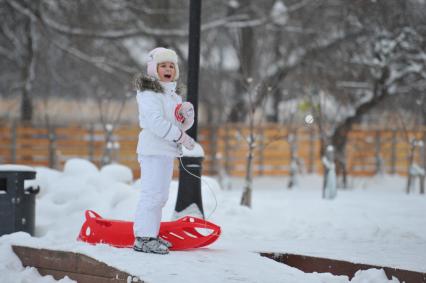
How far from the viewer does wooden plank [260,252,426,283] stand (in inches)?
202

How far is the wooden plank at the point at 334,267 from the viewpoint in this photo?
5.14 metres

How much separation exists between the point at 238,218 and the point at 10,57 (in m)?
19.2

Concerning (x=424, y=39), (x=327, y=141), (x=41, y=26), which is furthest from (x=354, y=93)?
(x=41, y=26)

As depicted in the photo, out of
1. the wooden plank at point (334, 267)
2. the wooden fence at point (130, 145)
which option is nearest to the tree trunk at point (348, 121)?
the wooden fence at point (130, 145)

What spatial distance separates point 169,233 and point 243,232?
1.76m

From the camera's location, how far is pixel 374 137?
2269 cm

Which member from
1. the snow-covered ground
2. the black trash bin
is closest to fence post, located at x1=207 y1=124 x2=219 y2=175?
the snow-covered ground

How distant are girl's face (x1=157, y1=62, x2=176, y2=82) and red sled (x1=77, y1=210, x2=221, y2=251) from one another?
117 centimetres

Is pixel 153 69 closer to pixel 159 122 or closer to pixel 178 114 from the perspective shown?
pixel 178 114

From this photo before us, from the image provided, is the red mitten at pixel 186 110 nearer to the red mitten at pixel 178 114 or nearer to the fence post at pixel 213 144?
the red mitten at pixel 178 114

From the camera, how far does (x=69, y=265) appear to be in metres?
5.40

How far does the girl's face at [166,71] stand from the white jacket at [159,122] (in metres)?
0.06

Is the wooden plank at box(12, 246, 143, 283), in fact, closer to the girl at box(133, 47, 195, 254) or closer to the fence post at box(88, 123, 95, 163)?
the girl at box(133, 47, 195, 254)

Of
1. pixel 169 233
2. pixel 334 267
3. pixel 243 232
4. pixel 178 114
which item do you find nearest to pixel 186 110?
pixel 178 114
